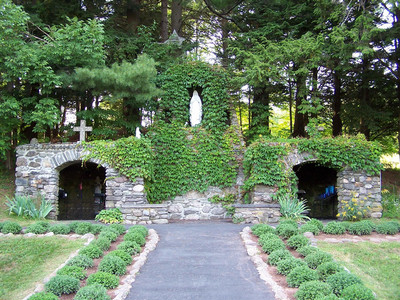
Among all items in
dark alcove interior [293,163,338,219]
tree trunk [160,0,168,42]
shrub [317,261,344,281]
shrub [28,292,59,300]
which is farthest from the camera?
tree trunk [160,0,168,42]

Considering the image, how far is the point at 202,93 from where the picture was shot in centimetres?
1393

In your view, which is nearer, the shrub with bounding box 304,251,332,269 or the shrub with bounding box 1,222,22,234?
the shrub with bounding box 304,251,332,269

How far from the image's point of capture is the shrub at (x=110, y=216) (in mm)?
10398

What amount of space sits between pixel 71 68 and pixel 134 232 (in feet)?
21.2

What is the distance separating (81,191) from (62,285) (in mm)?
8992

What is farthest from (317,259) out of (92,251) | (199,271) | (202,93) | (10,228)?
(202,93)

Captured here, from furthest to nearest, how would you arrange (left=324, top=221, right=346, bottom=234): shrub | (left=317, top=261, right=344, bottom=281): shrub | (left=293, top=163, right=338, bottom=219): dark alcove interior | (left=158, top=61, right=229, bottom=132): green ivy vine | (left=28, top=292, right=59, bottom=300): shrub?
(left=293, top=163, right=338, bottom=219): dark alcove interior
(left=158, top=61, right=229, bottom=132): green ivy vine
(left=324, top=221, right=346, bottom=234): shrub
(left=317, top=261, right=344, bottom=281): shrub
(left=28, top=292, right=59, bottom=300): shrub

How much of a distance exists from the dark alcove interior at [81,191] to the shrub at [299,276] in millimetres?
9067

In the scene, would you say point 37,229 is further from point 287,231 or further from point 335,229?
point 335,229

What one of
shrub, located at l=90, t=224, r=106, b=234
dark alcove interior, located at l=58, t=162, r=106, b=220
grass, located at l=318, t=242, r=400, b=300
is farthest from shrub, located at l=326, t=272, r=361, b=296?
dark alcove interior, located at l=58, t=162, r=106, b=220

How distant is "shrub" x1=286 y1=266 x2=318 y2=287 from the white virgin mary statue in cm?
841

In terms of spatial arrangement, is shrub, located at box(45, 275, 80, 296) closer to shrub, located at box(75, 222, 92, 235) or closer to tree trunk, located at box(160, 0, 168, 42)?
shrub, located at box(75, 222, 92, 235)

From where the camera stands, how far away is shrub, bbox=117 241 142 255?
24.1 feet

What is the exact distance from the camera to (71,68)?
12273 millimetres
